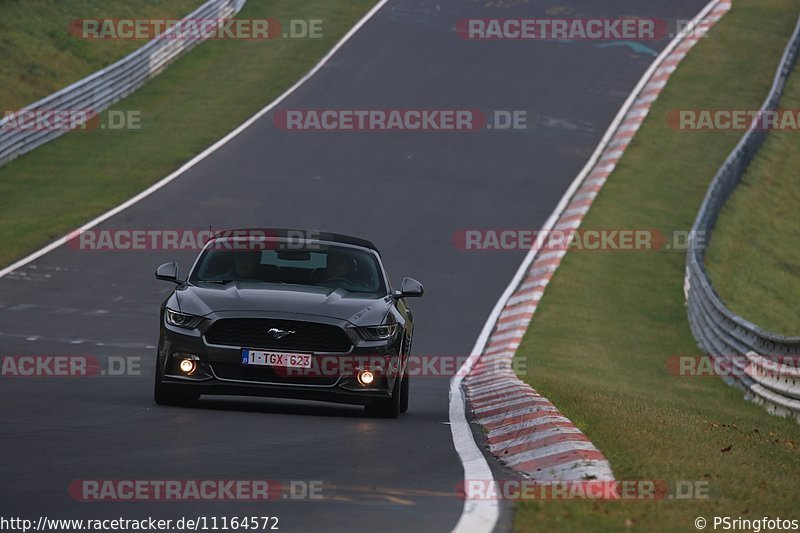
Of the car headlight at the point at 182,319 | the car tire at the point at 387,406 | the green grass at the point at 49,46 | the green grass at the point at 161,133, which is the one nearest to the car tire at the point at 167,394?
the car headlight at the point at 182,319

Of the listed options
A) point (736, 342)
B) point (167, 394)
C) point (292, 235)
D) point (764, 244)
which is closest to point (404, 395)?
point (292, 235)

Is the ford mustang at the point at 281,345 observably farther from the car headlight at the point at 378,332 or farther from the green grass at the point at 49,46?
the green grass at the point at 49,46

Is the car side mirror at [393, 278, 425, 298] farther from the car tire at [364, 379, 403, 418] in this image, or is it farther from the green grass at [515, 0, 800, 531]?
the green grass at [515, 0, 800, 531]

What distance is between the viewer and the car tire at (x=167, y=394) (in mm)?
11477

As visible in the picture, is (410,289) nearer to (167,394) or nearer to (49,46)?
(167,394)

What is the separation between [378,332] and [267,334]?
36.3 inches

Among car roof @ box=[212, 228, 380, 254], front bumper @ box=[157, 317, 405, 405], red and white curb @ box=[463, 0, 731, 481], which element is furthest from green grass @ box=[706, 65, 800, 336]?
front bumper @ box=[157, 317, 405, 405]

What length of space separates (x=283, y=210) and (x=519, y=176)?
5.94m

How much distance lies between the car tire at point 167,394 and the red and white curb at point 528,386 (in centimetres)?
233

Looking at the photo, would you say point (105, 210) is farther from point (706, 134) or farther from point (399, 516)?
point (399, 516)

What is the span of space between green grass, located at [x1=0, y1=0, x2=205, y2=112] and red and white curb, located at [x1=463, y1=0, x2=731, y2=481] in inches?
460

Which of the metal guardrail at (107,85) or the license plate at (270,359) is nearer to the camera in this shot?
the license plate at (270,359)

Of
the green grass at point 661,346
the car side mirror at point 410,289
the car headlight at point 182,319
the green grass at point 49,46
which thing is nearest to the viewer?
the green grass at point 661,346

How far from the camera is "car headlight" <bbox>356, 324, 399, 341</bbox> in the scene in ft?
37.9
